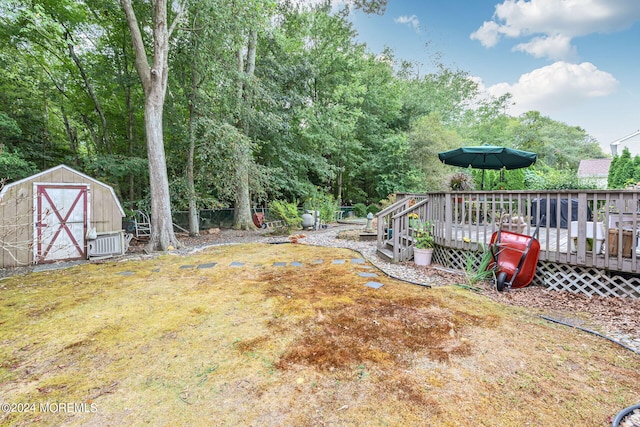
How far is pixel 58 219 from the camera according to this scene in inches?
227

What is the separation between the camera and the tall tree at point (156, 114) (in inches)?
269

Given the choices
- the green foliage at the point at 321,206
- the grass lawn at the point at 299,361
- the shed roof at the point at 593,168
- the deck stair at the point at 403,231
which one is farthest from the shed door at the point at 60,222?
the shed roof at the point at 593,168

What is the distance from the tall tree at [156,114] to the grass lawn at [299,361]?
10.7ft

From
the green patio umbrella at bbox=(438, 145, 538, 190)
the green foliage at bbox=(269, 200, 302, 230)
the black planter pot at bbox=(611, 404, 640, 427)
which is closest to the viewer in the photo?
the black planter pot at bbox=(611, 404, 640, 427)

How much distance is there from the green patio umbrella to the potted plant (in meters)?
1.94

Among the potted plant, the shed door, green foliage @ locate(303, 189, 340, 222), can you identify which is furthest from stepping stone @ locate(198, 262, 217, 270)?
green foliage @ locate(303, 189, 340, 222)

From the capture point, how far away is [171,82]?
941 centimetres

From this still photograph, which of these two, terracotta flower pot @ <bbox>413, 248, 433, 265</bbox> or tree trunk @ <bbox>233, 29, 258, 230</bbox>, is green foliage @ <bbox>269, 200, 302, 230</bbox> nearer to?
tree trunk @ <bbox>233, 29, 258, 230</bbox>

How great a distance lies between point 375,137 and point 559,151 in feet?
63.9

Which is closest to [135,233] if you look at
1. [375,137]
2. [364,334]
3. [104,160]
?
[104,160]

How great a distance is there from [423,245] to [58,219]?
23.9ft

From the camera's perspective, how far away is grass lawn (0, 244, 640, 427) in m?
1.65

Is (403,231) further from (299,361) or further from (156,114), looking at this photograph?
(156,114)

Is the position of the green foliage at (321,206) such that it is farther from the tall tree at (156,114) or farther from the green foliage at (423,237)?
the green foliage at (423,237)
